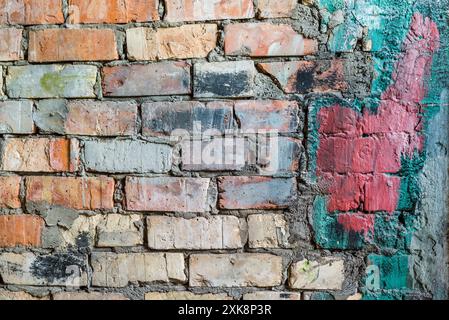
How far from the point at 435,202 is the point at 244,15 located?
526 mm

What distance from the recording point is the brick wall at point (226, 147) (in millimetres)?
774

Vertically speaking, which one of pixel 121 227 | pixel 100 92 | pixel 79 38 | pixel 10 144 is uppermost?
pixel 79 38

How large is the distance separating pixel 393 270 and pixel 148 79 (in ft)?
2.04

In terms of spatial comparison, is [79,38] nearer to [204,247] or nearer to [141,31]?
[141,31]

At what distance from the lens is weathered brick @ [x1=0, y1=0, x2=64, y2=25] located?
0.80 metres

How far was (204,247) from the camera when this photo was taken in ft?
2.65

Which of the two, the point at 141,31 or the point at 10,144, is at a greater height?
the point at 141,31

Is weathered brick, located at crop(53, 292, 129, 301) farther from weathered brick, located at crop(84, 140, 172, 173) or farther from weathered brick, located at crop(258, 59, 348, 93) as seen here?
weathered brick, located at crop(258, 59, 348, 93)

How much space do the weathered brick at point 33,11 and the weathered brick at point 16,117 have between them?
16cm

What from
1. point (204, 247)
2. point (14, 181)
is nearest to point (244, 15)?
point (204, 247)

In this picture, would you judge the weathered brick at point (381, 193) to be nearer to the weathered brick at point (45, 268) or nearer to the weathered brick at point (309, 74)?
the weathered brick at point (309, 74)

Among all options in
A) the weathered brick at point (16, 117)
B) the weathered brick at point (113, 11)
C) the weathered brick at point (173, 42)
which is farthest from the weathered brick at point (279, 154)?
the weathered brick at point (16, 117)

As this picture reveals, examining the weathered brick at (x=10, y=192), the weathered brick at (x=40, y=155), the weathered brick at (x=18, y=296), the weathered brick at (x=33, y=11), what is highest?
the weathered brick at (x=33, y=11)

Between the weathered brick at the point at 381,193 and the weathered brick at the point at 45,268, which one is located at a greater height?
the weathered brick at the point at 381,193
